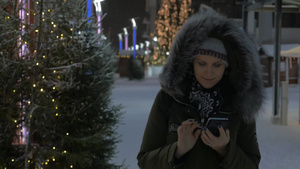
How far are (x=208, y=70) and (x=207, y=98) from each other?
0.12 m

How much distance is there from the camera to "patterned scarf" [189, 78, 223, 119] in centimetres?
199

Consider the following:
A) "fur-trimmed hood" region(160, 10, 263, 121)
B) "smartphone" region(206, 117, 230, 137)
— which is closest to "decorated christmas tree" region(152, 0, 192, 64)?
"fur-trimmed hood" region(160, 10, 263, 121)

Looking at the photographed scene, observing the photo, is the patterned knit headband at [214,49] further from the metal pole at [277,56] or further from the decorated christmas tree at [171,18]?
the decorated christmas tree at [171,18]

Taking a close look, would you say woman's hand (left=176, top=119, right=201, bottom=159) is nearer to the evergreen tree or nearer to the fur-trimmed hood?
the fur-trimmed hood

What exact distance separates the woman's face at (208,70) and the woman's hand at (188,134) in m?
0.25

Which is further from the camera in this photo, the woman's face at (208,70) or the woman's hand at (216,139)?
the woman's face at (208,70)

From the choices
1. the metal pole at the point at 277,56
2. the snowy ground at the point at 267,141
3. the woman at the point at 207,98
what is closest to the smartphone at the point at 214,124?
the woman at the point at 207,98

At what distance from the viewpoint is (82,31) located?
485 centimetres

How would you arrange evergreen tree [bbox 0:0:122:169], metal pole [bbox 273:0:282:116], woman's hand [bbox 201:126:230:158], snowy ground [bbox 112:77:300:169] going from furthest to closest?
1. metal pole [bbox 273:0:282:116]
2. snowy ground [bbox 112:77:300:169]
3. evergreen tree [bbox 0:0:122:169]
4. woman's hand [bbox 201:126:230:158]

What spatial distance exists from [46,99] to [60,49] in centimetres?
59

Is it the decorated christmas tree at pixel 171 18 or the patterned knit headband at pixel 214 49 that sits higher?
the decorated christmas tree at pixel 171 18

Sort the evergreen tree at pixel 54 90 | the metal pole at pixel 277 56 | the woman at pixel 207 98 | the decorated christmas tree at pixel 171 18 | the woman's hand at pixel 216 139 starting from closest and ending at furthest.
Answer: the woman's hand at pixel 216 139 → the woman at pixel 207 98 → the evergreen tree at pixel 54 90 → the metal pole at pixel 277 56 → the decorated christmas tree at pixel 171 18

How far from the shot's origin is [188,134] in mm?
1852

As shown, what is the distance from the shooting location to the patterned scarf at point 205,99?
1986 millimetres
